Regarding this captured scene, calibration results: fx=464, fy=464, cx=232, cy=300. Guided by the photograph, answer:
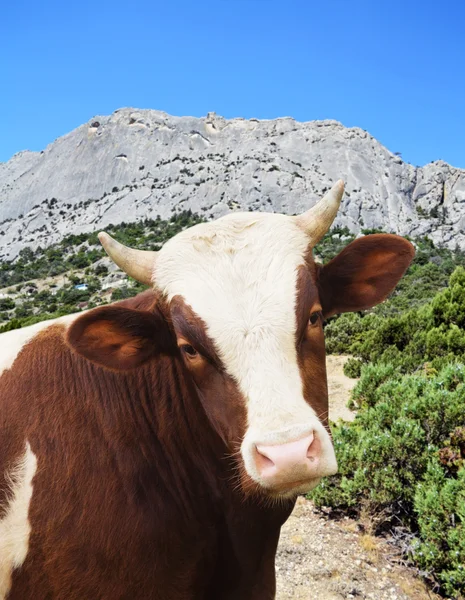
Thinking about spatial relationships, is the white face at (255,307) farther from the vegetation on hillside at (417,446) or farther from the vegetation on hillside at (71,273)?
the vegetation on hillside at (71,273)

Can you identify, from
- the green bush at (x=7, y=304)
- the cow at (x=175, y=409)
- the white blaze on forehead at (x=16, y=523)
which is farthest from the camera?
the green bush at (x=7, y=304)

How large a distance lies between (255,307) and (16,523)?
182cm

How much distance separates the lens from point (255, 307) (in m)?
2.21

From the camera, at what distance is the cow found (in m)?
2.24

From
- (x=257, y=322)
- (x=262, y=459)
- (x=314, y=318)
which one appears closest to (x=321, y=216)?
(x=314, y=318)

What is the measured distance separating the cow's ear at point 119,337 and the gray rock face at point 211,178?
103080 millimetres

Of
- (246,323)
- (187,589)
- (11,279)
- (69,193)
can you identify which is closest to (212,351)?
(246,323)

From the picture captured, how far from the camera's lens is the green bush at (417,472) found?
15.3ft

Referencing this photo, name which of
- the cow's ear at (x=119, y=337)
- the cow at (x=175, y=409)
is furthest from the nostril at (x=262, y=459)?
the cow's ear at (x=119, y=337)

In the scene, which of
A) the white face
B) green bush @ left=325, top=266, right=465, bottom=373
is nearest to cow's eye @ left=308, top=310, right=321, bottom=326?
the white face

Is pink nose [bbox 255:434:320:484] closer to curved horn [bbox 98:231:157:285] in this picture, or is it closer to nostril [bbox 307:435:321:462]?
nostril [bbox 307:435:321:462]

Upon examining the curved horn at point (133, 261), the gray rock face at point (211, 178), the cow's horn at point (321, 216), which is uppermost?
the gray rock face at point (211, 178)

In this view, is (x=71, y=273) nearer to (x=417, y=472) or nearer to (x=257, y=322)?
(x=417, y=472)

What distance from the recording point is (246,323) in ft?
7.14
